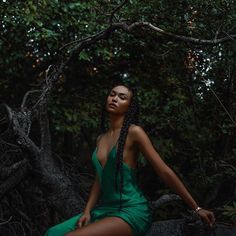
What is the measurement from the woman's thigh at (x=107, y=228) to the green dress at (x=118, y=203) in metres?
0.06

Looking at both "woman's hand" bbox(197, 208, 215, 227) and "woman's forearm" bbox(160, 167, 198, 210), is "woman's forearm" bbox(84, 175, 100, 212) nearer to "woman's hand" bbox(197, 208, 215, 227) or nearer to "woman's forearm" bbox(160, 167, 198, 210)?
"woman's forearm" bbox(160, 167, 198, 210)

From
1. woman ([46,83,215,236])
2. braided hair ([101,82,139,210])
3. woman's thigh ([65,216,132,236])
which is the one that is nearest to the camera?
woman's thigh ([65,216,132,236])

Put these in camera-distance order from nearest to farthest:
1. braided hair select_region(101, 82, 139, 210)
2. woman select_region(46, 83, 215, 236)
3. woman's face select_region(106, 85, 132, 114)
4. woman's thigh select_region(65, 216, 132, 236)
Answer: woman's thigh select_region(65, 216, 132, 236), woman select_region(46, 83, 215, 236), braided hair select_region(101, 82, 139, 210), woman's face select_region(106, 85, 132, 114)

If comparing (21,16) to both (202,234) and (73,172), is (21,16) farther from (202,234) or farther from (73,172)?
(202,234)

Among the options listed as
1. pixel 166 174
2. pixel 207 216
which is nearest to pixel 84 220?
pixel 166 174

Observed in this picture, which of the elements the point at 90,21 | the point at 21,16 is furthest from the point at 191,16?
the point at 21,16

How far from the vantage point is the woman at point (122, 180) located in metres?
3.04

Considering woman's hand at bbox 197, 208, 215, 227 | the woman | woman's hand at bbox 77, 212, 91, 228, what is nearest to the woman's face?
the woman

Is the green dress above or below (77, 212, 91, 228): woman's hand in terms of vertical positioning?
above

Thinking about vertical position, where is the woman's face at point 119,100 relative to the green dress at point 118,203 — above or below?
above

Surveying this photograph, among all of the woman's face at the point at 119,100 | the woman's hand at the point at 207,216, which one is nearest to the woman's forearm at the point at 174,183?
the woman's hand at the point at 207,216

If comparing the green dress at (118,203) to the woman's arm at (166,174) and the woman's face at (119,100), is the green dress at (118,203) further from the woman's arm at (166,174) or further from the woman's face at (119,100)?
the woman's face at (119,100)

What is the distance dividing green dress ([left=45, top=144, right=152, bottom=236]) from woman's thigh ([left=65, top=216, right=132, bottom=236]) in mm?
60

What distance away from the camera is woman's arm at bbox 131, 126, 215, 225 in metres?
3.11
